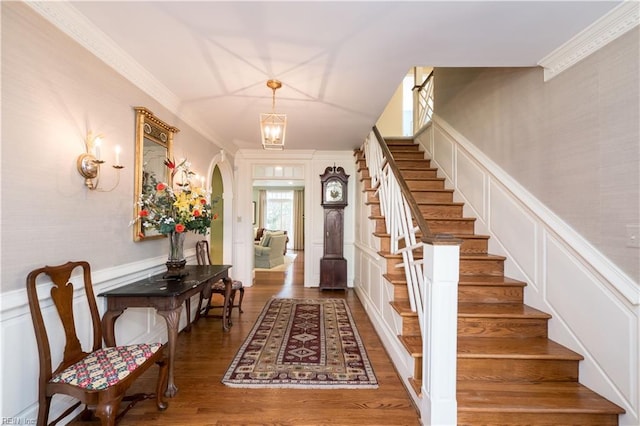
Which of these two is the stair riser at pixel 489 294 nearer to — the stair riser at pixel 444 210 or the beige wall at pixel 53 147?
the stair riser at pixel 444 210

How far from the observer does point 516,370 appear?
1.98 meters

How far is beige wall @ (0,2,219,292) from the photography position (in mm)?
1430

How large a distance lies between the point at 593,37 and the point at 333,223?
12.7 ft

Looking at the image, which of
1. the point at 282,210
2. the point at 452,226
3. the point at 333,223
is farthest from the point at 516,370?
the point at 282,210

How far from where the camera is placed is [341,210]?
5141mm

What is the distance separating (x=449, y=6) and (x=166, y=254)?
10.1ft

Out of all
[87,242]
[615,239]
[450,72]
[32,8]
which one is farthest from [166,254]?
[450,72]

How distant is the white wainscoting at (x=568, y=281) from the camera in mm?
1666

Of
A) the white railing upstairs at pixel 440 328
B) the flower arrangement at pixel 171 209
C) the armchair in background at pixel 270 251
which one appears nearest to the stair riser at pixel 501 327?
the white railing upstairs at pixel 440 328

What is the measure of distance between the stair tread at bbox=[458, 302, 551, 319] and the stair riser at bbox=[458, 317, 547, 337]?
4 cm

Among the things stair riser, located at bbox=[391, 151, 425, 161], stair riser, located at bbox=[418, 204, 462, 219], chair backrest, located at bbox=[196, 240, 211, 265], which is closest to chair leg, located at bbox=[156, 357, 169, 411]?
chair backrest, located at bbox=[196, 240, 211, 265]

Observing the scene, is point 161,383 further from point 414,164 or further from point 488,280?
point 414,164

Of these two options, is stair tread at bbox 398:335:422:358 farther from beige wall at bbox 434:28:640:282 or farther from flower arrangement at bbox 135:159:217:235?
flower arrangement at bbox 135:159:217:235

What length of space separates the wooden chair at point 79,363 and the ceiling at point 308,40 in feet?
5.07
